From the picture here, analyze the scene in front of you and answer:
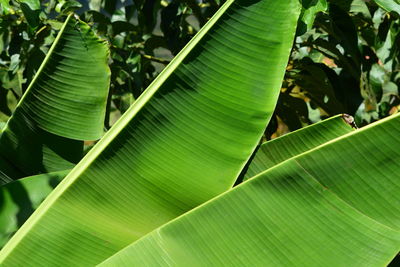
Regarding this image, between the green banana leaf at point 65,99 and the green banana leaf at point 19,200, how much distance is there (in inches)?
5.2

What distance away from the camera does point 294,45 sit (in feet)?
8.60

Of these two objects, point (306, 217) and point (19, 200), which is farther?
point (19, 200)

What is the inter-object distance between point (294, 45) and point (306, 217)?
58.5 inches

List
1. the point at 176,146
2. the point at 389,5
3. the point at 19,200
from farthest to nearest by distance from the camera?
the point at 389,5, the point at 19,200, the point at 176,146

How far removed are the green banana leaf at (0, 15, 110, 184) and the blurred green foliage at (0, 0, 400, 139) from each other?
35 cm

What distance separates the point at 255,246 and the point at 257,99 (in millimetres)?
341

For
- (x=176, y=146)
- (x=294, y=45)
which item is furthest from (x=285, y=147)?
(x=294, y=45)

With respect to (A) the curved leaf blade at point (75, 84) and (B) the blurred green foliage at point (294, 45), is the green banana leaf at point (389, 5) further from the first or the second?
(A) the curved leaf blade at point (75, 84)

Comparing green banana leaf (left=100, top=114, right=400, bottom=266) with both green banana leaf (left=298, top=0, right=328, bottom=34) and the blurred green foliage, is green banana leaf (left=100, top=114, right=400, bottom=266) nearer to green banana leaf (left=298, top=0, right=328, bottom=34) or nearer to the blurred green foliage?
green banana leaf (left=298, top=0, right=328, bottom=34)

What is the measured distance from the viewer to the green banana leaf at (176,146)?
141cm

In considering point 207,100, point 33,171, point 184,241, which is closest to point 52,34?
point 33,171

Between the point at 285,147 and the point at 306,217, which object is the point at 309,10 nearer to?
the point at 285,147

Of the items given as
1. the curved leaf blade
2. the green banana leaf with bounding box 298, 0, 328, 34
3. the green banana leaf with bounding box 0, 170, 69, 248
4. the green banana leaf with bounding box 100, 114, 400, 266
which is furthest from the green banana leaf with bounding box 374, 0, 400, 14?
the green banana leaf with bounding box 0, 170, 69, 248

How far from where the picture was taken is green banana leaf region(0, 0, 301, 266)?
4.62 feet
